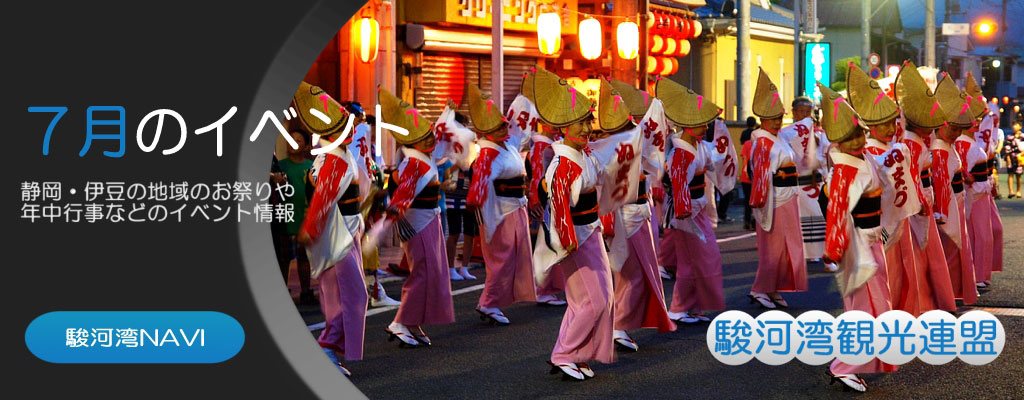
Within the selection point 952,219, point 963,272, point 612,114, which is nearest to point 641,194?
point 612,114

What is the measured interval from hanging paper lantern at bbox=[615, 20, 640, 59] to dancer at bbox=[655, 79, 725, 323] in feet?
35.2

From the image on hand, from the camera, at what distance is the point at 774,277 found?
11219 millimetres

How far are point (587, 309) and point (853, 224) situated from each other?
5.28ft

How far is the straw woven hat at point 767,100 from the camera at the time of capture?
36.4 ft

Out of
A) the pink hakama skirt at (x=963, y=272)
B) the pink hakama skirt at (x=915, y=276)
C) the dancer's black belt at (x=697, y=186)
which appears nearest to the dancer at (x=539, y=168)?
the dancer's black belt at (x=697, y=186)

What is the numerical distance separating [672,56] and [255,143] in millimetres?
19053

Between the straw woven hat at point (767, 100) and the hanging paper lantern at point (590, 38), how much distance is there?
375 inches

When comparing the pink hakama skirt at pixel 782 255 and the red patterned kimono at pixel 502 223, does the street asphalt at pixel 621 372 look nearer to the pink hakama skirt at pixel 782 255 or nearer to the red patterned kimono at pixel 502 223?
the red patterned kimono at pixel 502 223

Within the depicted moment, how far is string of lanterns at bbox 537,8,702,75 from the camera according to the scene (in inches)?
773

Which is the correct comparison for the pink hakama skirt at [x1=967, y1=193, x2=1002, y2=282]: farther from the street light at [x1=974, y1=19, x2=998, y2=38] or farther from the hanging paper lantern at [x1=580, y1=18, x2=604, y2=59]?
the street light at [x1=974, y1=19, x2=998, y2=38]

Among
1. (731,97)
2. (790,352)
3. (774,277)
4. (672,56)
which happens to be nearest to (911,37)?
(731,97)

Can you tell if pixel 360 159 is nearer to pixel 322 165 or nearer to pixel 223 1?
pixel 322 165

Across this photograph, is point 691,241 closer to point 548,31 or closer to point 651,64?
point 548,31

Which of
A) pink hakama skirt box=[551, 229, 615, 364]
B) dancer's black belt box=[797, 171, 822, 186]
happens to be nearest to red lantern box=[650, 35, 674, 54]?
dancer's black belt box=[797, 171, 822, 186]
